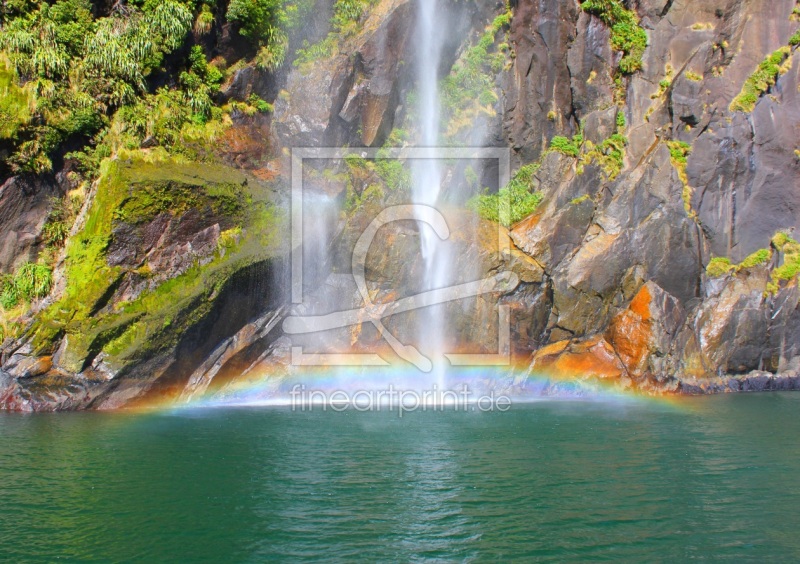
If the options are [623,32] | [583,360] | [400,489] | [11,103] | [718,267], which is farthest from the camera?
[623,32]

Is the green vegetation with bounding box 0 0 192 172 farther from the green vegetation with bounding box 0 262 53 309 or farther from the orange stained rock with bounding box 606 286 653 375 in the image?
the orange stained rock with bounding box 606 286 653 375

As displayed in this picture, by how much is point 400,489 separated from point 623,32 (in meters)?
31.7

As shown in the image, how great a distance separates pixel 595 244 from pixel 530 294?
4.16 meters

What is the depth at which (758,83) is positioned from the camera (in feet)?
106

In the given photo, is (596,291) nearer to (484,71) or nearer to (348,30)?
(484,71)

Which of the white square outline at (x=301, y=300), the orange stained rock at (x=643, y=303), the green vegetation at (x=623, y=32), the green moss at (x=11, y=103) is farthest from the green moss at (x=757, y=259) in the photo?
the green moss at (x=11, y=103)

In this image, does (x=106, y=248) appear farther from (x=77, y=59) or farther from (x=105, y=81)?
(x=77, y=59)

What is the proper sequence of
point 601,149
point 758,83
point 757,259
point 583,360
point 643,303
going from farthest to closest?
point 601,149
point 758,83
point 757,259
point 643,303
point 583,360

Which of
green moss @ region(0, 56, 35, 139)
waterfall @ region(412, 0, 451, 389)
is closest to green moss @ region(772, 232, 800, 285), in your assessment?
waterfall @ region(412, 0, 451, 389)

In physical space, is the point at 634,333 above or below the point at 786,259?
below

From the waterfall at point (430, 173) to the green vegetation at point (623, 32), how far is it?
893cm

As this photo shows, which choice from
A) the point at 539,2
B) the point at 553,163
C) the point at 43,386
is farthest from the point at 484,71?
Result: the point at 43,386

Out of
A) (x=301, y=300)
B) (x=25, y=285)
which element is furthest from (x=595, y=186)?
(x=25, y=285)

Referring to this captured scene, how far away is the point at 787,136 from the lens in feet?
104
